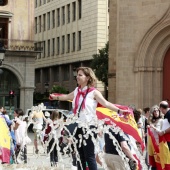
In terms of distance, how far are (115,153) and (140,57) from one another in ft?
57.0

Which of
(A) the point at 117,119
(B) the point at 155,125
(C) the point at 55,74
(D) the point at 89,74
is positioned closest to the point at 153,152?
(B) the point at 155,125

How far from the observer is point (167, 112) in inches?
526

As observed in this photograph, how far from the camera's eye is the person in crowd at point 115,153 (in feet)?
37.0

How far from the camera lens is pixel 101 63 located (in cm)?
6225

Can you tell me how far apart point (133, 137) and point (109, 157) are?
0.61 meters

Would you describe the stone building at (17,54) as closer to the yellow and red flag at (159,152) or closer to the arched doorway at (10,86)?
the arched doorway at (10,86)

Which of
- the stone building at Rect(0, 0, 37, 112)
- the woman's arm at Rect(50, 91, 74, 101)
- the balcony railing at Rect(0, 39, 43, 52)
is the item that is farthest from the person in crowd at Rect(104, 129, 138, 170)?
the balcony railing at Rect(0, 39, 43, 52)

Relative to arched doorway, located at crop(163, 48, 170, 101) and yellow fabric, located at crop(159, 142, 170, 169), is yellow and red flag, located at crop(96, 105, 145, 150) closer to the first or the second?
yellow fabric, located at crop(159, 142, 170, 169)

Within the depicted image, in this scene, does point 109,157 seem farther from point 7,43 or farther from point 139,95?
point 7,43

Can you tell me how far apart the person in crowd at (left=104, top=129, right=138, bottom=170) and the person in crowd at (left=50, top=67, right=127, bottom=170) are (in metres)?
0.80

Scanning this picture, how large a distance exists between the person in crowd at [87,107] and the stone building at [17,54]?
42.9 m

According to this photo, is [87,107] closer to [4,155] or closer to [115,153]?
[115,153]

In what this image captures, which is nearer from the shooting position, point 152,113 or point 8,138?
point 8,138

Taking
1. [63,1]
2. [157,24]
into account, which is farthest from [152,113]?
[63,1]
